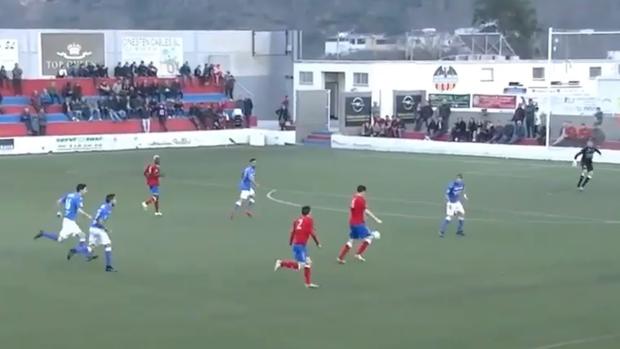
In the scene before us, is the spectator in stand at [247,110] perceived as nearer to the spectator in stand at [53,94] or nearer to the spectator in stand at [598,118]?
the spectator in stand at [53,94]

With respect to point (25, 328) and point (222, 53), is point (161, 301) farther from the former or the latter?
point (222, 53)

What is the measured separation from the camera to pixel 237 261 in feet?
73.7

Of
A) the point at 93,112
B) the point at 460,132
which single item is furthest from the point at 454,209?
the point at 93,112

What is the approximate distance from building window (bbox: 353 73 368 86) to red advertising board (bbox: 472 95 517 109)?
715 centimetres

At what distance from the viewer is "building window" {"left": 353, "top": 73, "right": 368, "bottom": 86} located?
6278cm

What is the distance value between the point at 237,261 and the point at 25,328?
6586 millimetres

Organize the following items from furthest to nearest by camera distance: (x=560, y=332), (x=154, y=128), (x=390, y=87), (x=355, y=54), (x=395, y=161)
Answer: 1. (x=355, y=54)
2. (x=390, y=87)
3. (x=154, y=128)
4. (x=395, y=161)
5. (x=560, y=332)

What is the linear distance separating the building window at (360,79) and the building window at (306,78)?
122 inches

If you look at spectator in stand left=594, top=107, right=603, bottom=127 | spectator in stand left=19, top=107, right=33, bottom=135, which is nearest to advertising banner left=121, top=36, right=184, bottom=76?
spectator in stand left=19, top=107, right=33, bottom=135

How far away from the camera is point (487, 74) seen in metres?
60.9

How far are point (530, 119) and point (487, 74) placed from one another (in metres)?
10.1

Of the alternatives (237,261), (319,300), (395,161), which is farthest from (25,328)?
(395,161)

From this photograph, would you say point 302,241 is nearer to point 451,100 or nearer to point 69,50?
point 451,100

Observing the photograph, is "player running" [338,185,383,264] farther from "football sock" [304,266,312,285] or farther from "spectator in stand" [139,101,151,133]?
"spectator in stand" [139,101,151,133]
